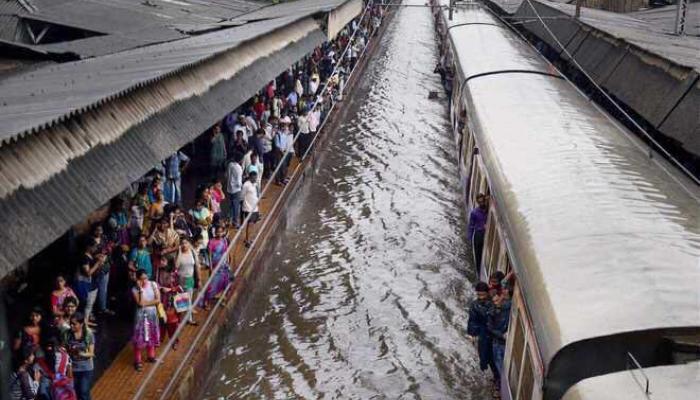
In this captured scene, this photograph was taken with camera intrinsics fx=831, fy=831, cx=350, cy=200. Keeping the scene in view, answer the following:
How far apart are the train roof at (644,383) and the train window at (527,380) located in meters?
1.65

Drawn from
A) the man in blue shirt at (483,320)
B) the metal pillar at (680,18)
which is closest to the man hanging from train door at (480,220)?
the man in blue shirt at (483,320)

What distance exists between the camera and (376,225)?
15.7 meters

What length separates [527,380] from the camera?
6.68 meters

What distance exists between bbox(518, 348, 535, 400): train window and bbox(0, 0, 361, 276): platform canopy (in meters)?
3.80

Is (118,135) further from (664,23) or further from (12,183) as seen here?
(664,23)

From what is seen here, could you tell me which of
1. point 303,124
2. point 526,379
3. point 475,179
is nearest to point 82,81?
point 526,379

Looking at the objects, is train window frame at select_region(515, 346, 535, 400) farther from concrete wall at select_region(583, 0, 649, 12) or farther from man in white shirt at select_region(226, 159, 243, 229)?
concrete wall at select_region(583, 0, 649, 12)

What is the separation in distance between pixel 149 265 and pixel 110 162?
7.75ft

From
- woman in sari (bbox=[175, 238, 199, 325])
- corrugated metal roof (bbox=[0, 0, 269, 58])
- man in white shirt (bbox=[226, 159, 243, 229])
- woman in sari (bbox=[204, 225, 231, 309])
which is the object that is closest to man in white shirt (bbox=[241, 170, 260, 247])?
man in white shirt (bbox=[226, 159, 243, 229])

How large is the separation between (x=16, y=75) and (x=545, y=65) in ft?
34.7

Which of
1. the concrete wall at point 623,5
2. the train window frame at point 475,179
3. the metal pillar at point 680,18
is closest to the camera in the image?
the train window frame at point 475,179

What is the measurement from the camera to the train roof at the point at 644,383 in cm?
440

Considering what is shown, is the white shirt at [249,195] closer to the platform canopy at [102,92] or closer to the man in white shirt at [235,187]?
the man in white shirt at [235,187]

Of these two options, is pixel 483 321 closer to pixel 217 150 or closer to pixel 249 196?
pixel 249 196
